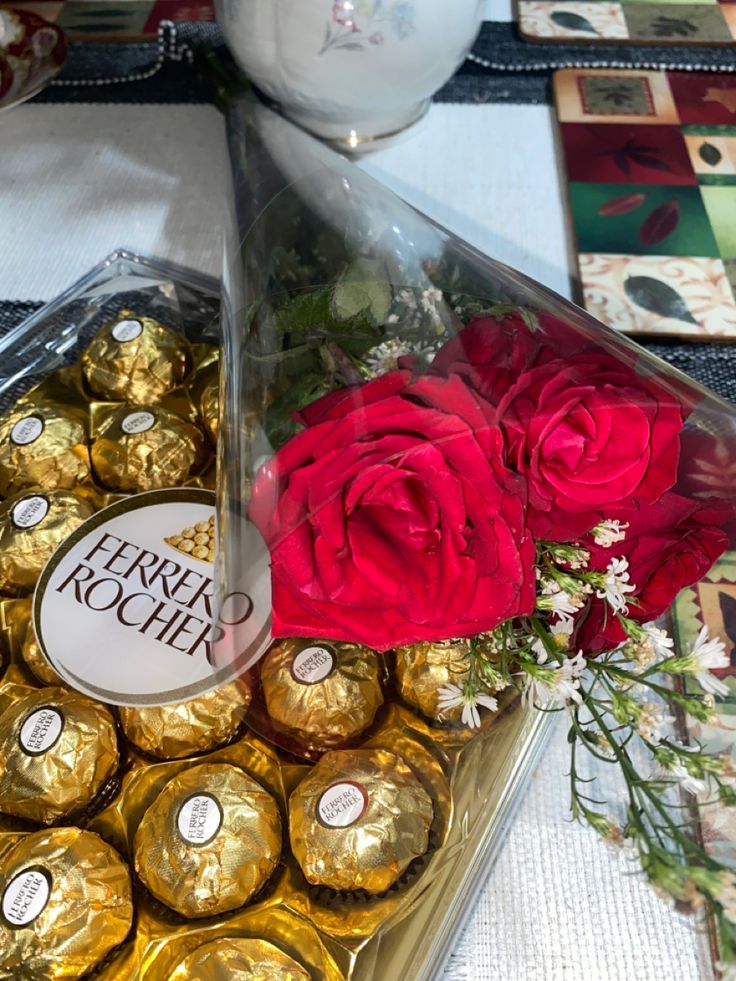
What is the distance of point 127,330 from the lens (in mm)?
531

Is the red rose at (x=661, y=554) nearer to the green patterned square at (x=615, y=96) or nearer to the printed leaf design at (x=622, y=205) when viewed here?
the printed leaf design at (x=622, y=205)

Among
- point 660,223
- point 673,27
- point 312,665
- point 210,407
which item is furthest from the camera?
point 673,27

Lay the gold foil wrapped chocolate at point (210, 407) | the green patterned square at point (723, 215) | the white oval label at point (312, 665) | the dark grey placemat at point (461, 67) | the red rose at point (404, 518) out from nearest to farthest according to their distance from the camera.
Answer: the red rose at point (404, 518) → the white oval label at point (312, 665) → the gold foil wrapped chocolate at point (210, 407) → the green patterned square at point (723, 215) → the dark grey placemat at point (461, 67)

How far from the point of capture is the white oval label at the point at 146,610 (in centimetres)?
42

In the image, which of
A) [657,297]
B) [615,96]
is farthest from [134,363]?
[615,96]

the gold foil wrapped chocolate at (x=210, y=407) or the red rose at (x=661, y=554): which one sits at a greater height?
the red rose at (x=661, y=554)

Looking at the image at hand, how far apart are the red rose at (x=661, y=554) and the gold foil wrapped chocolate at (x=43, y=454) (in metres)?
0.30

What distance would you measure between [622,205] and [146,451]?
1.33ft

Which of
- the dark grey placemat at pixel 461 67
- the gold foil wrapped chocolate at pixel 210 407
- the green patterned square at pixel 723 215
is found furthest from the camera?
the dark grey placemat at pixel 461 67

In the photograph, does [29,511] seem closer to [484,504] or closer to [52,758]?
[52,758]

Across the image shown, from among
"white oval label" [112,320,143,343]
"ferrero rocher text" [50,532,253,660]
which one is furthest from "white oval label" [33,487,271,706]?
"white oval label" [112,320,143,343]

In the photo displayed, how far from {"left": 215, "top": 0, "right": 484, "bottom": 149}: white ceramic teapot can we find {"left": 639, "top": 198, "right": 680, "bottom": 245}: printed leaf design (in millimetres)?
181

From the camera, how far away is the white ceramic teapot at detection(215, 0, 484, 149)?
552 millimetres

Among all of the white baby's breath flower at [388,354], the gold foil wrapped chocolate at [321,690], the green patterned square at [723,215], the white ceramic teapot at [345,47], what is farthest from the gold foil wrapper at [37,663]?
the green patterned square at [723,215]
